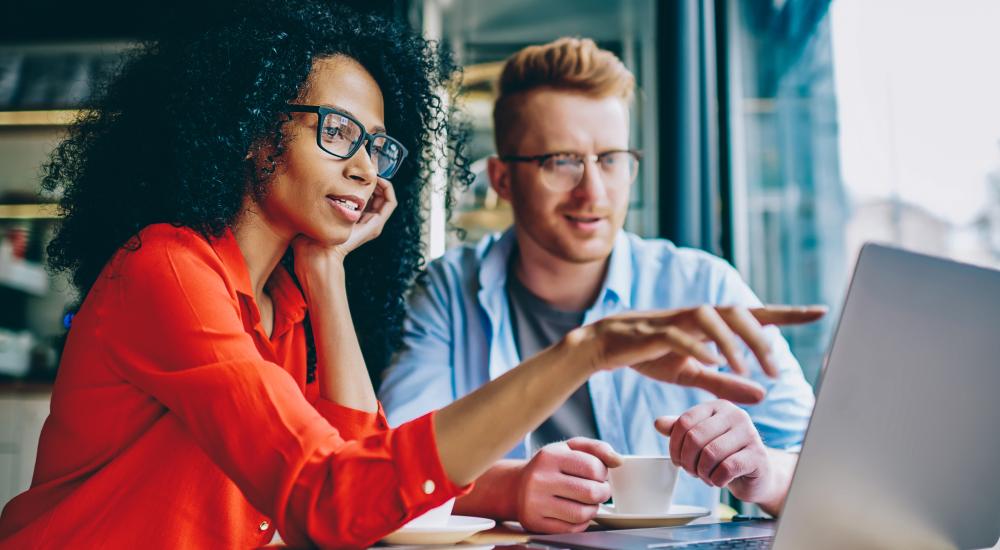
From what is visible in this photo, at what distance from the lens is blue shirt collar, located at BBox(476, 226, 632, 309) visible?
178 centimetres

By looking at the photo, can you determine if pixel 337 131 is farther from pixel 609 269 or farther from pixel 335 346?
pixel 609 269

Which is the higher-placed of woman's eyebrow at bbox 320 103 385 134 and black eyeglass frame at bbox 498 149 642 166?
black eyeglass frame at bbox 498 149 642 166

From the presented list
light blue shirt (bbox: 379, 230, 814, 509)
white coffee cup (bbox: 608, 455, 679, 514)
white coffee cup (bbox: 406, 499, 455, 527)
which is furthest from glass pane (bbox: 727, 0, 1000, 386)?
white coffee cup (bbox: 406, 499, 455, 527)

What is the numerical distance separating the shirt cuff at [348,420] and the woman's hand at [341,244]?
206 millimetres

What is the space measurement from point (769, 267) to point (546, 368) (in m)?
1.78

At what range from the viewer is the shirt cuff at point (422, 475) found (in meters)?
0.78

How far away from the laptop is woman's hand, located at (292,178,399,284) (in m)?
0.64

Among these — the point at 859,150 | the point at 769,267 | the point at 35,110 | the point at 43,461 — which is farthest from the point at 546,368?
the point at 35,110

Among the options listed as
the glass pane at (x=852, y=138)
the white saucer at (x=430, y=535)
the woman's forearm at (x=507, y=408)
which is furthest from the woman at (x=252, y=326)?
the glass pane at (x=852, y=138)

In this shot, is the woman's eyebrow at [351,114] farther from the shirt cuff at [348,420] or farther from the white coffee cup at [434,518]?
the white coffee cup at [434,518]

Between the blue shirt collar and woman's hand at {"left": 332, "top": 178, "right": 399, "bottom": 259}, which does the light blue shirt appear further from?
woman's hand at {"left": 332, "top": 178, "right": 399, "bottom": 259}

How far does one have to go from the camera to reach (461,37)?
12.2 feet

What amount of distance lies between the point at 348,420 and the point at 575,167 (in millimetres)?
833

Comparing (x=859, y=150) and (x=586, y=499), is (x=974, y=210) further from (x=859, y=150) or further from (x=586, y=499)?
(x=586, y=499)
